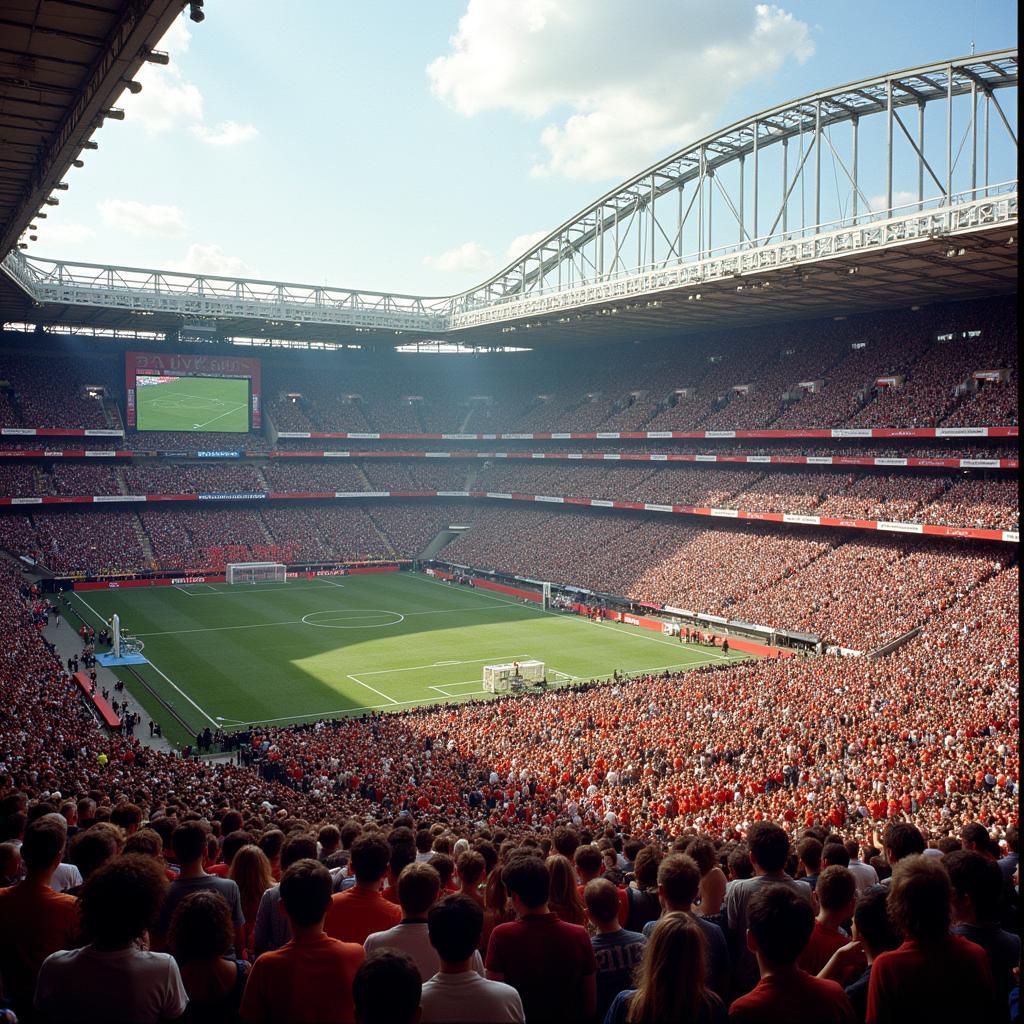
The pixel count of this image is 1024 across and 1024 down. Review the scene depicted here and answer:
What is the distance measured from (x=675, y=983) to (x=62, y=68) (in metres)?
20.8

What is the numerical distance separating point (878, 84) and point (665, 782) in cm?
3677

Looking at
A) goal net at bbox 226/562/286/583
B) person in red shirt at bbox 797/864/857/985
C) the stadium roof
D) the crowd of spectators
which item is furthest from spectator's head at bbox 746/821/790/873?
goal net at bbox 226/562/286/583

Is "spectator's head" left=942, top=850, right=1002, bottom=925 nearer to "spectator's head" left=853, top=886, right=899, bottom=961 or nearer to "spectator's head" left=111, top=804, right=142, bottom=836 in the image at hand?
"spectator's head" left=853, top=886, right=899, bottom=961

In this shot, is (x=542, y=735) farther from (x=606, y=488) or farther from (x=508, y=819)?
(x=606, y=488)

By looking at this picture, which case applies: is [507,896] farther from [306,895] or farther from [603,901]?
[306,895]

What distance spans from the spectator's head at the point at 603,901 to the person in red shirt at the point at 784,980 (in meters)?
1.14

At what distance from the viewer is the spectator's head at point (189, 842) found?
651cm

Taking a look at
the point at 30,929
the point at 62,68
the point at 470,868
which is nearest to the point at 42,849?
the point at 30,929

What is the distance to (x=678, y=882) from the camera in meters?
5.22

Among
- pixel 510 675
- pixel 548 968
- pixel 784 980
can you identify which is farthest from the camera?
pixel 510 675

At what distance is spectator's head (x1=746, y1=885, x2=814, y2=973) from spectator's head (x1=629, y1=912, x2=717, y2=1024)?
1.17 ft

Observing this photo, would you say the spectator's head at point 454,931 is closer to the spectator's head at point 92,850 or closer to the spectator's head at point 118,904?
the spectator's head at point 118,904

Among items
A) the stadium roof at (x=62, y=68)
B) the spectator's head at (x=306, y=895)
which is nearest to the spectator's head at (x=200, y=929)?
the spectator's head at (x=306, y=895)

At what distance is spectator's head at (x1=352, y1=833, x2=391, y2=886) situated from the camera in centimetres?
571
